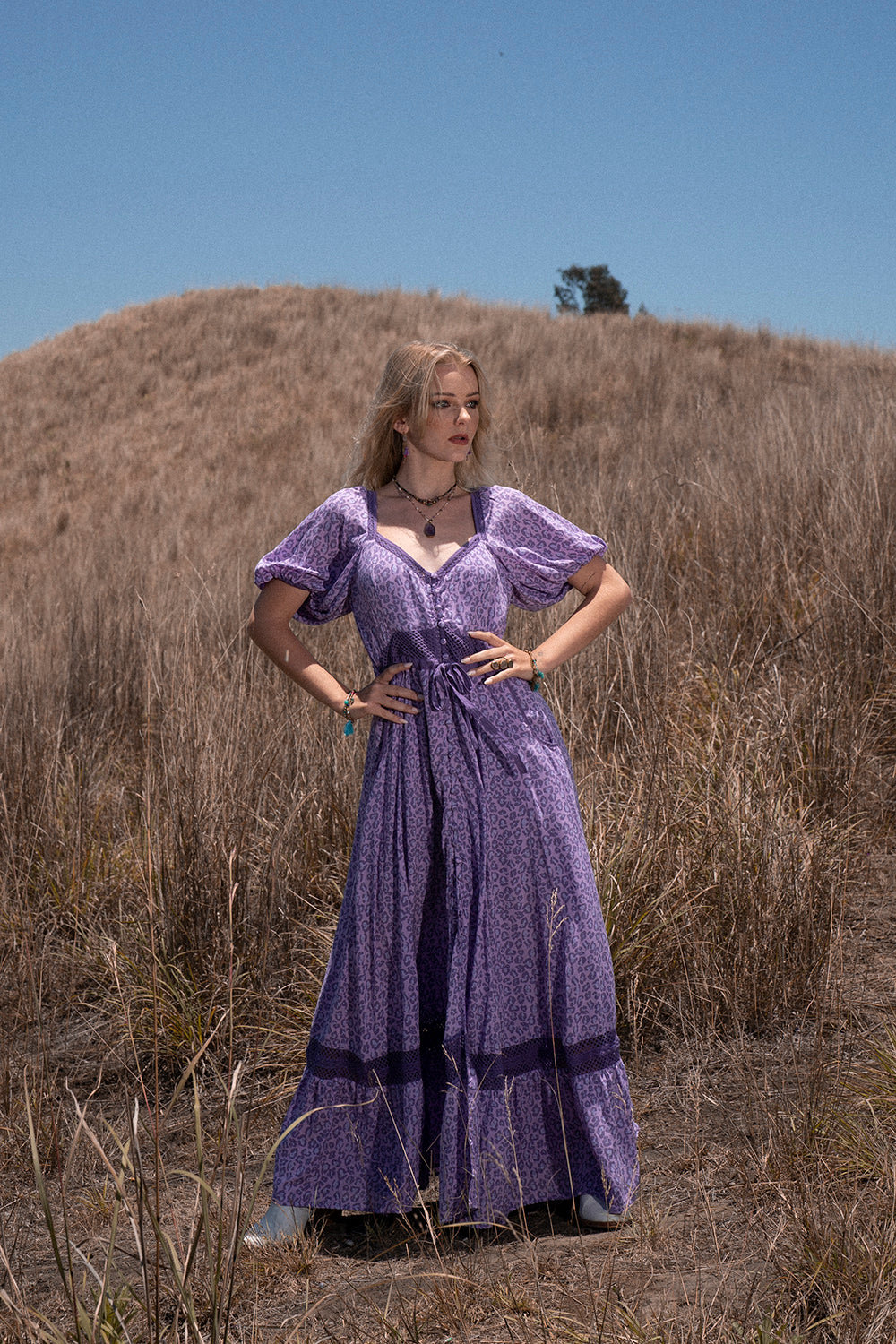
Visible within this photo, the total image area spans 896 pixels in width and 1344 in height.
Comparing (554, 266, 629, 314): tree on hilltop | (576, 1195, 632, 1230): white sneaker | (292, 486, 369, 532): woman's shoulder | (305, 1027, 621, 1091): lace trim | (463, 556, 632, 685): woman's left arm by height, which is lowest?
(576, 1195, 632, 1230): white sneaker

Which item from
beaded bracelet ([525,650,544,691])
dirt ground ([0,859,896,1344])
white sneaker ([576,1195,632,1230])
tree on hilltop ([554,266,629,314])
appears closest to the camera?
dirt ground ([0,859,896,1344])

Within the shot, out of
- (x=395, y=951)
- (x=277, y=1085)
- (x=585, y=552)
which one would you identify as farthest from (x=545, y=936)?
(x=277, y=1085)

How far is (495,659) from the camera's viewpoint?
2.51 m

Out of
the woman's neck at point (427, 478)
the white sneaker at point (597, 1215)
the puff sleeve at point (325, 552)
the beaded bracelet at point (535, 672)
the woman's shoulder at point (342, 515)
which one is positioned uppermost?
the woman's neck at point (427, 478)

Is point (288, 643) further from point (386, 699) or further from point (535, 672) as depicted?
point (535, 672)

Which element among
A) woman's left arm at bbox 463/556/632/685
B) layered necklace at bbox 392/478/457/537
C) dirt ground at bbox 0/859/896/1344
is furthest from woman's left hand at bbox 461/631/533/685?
dirt ground at bbox 0/859/896/1344

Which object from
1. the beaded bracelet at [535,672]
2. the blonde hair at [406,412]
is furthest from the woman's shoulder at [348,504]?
the beaded bracelet at [535,672]

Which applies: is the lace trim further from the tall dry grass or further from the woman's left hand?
the woman's left hand

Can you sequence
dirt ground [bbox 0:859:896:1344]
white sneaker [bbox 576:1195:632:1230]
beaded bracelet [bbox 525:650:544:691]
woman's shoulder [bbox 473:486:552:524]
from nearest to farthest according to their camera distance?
dirt ground [bbox 0:859:896:1344] → white sneaker [bbox 576:1195:632:1230] → beaded bracelet [bbox 525:650:544:691] → woman's shoulder [bbox 473:486:552:524]

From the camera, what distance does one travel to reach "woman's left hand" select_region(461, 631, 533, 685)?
250 cm

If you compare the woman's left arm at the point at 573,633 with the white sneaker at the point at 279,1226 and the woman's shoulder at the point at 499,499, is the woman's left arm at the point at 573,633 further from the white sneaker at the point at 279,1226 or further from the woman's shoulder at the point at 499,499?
the white sneaker at the point at 279,1226

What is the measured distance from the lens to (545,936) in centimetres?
253

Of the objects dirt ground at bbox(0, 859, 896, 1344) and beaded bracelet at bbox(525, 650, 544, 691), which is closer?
dirt ground at bbox(0, 859, 896, 1344)

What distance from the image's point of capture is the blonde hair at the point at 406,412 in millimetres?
2611
